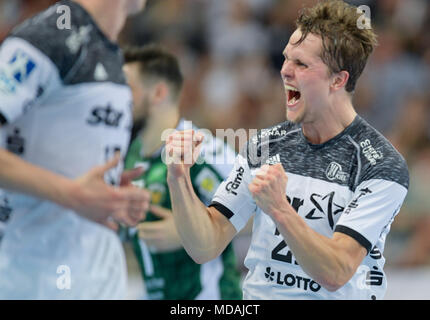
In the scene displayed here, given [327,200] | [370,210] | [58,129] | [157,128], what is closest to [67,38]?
[58,129]

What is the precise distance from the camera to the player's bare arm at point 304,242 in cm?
236

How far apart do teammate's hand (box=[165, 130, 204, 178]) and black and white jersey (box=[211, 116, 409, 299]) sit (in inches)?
11.5

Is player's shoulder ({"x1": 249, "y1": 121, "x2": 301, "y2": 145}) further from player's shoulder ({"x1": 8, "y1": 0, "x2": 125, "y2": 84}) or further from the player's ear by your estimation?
player's shoulder ({"x1": 8, "y1": 0, "x2": 125, "y2": 84})

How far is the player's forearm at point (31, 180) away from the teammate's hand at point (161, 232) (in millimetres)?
1273

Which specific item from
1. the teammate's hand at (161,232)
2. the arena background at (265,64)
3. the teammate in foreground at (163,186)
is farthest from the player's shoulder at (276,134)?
the arena background at (265,64)

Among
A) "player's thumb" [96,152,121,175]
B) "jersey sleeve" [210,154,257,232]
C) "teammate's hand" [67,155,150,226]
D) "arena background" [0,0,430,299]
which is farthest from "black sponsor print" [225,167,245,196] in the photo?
"arena background" [0,0,430,299]

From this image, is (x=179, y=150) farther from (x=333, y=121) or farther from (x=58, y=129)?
(x=333, y=121)

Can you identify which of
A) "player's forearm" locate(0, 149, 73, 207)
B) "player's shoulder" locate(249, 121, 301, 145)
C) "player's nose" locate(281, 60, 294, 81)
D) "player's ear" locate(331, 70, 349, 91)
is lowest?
"player's forearm" locate(0, 149, 73, 207)

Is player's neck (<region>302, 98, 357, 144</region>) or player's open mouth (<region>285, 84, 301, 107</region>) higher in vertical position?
player's open mouth (<region>285, 84, 301, 107</region>)

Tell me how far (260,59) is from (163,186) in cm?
403

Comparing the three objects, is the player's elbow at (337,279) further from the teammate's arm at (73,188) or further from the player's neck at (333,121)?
the teammate's arm at (73,188)

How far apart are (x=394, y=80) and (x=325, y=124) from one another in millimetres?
5328

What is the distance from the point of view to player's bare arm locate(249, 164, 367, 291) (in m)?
2.36

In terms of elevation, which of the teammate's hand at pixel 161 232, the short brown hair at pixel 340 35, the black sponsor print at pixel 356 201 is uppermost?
the short brown hair at pixel 340 35
